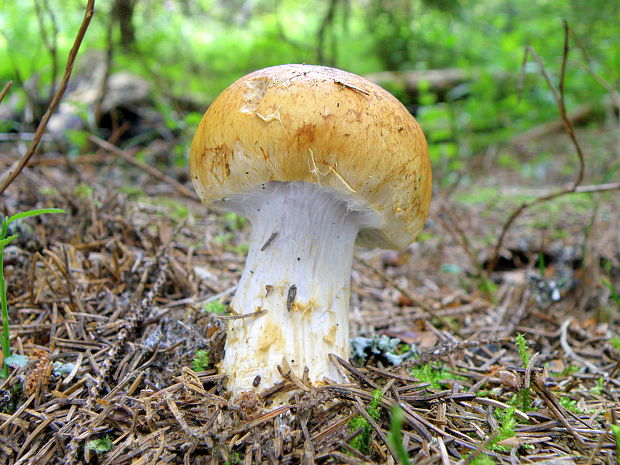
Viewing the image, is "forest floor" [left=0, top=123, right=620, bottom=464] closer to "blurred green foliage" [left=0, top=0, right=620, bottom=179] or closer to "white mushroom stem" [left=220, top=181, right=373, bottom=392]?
"white mushroom stem" [left=220, top=181, right=373, bottom=392]

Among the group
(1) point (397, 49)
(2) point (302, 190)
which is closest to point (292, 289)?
(2) point (302, 190)

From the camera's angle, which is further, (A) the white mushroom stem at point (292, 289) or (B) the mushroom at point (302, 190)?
(A) the white mushroom stem at point (292, 289)

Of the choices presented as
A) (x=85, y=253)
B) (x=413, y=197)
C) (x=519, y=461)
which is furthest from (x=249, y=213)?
(x=519, y=461)

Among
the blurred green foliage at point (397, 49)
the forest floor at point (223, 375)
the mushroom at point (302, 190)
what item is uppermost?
the blurred green foliage at point (397, 49)

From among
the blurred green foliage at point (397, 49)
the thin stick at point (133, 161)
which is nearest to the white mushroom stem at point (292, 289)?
the thin stick at point (133, 161)

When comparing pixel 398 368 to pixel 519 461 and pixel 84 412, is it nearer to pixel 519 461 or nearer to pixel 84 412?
pixel 519 461

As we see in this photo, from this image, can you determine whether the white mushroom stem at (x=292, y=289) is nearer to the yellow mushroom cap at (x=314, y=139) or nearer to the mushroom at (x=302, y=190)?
the mushroom at (x=302, y=190)
